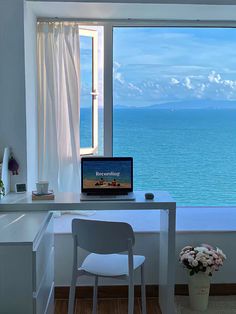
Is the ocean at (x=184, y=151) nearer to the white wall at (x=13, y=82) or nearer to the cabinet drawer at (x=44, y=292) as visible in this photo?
the white wall at (x=13, y=82)

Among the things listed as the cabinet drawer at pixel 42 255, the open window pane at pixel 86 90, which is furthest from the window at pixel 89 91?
the cabinet drawer at pixel 42 255

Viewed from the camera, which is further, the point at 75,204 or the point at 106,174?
the point at 106,174

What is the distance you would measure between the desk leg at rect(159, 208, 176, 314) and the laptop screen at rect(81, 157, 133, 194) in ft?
1.11

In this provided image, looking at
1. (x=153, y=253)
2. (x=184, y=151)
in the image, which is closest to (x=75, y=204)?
(x=153, y=253)

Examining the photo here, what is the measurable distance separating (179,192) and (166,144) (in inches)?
17.3

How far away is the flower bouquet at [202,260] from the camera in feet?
9.71

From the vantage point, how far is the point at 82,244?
2451mm

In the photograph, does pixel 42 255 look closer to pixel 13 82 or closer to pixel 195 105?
pixel 13 82

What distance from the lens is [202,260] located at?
9.68 ft

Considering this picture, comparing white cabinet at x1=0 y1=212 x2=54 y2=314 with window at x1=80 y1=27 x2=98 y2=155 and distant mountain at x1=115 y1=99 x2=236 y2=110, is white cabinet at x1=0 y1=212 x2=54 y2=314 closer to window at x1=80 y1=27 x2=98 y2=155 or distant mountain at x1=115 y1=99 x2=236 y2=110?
window at x1=80 y1=27 x2=98 y2=155

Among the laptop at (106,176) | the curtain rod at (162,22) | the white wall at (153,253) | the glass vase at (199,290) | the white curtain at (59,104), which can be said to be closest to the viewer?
the laptop at (106,176)

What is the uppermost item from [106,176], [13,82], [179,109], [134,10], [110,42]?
[134,10]

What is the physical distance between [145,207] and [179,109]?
1.35m

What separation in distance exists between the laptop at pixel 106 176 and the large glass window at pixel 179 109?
82 cm
